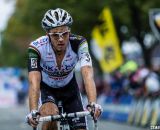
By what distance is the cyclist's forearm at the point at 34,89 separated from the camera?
755 centimetres

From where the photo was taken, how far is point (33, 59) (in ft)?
26.3

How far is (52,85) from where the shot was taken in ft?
27.6

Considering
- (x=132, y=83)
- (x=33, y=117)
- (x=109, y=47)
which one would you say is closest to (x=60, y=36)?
(x=33, y=117)

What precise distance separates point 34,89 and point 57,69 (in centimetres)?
62

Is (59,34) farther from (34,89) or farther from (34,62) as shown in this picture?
(34,89)

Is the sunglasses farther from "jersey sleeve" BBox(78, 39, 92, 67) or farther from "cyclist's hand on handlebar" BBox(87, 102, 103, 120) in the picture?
"cyclist's hand on handlebar" BBox(87, 102, 103, 120)

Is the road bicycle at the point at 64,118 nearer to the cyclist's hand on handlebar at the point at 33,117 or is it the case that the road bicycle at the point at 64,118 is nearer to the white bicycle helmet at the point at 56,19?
the cyclist's hand on handlebar at the point at 33,117

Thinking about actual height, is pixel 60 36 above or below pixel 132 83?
below

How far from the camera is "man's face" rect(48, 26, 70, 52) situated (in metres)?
7.79

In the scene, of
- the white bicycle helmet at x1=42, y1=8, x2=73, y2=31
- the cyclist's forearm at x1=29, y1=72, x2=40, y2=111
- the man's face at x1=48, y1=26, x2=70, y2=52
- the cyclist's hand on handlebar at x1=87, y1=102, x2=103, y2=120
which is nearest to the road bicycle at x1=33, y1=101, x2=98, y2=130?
the cyclist's hand on handlebar at x1=87, y1=102, x2=103, y2=120

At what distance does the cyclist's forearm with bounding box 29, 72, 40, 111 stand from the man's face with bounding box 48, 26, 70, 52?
16.5 inches

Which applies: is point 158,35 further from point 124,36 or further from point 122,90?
point 124,36

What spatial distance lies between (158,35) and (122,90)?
18.0 ft

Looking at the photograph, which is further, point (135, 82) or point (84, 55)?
point (135, 82)
